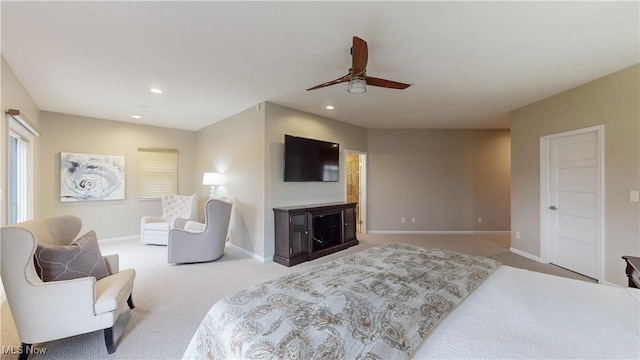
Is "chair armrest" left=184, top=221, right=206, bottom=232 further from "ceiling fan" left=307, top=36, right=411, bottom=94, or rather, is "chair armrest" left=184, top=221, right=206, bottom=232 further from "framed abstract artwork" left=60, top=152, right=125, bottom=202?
"ceiling fan" left=307, top=36, right=411, bottom=94

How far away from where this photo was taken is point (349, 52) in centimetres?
249

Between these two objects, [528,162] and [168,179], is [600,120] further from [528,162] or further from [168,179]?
[168,179]

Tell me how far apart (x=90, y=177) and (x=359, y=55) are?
5736 mm

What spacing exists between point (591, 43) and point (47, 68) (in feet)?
18.1

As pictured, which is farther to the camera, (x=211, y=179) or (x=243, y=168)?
(x=211, y=179)

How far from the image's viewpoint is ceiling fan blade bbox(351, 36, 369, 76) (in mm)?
1914

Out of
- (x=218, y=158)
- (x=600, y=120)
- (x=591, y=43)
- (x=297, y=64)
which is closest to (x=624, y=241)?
(x=600, y=120)

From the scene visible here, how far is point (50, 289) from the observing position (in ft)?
5.68

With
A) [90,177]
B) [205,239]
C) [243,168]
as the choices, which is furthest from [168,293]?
[90,177]

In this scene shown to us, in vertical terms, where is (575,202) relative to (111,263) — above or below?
above

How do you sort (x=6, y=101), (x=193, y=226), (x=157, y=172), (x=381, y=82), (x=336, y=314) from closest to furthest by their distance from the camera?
(x=336, y=314) < (x=381, y=82) < (x=6, y=101) < (x=193, y=226) < (x=157, y=172)

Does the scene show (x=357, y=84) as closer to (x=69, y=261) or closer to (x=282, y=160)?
(x=282, y=160)

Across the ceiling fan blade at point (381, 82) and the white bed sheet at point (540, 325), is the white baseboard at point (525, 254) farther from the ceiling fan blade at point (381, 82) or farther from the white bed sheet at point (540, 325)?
the ceiling fan blade at point (381, 82)

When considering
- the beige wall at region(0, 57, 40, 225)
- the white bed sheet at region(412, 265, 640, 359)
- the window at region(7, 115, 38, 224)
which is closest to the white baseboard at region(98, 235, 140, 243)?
the window at region(7, 115, 38, 224)
